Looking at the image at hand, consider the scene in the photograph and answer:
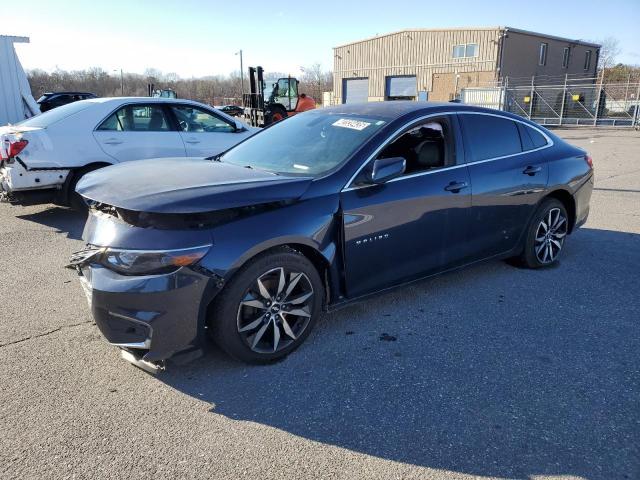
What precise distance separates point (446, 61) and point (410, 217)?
38774 mm

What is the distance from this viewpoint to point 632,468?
2.34 metres

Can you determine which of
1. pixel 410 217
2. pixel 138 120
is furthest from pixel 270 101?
pixel 410 217

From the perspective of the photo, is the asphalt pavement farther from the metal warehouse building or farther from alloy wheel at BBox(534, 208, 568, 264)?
the metal warehouse building

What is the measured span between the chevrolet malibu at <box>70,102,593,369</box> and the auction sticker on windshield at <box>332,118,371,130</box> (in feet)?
0.05

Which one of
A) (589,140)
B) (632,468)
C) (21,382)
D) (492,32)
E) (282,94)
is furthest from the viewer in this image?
(492,32)

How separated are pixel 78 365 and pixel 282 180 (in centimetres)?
181

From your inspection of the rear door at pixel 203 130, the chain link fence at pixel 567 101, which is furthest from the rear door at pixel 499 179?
the chain link fence at pixel 567 101

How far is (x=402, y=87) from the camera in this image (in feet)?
138

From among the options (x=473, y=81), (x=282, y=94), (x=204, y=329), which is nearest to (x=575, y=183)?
(x=204, y=329)

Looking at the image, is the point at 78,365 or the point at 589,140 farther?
the point at 589,140

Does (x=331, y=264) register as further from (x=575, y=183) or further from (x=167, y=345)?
(x=575, y=183)

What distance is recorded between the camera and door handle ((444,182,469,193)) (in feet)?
13.0

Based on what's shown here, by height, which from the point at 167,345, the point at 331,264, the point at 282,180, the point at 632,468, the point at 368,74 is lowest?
the point at 632,468

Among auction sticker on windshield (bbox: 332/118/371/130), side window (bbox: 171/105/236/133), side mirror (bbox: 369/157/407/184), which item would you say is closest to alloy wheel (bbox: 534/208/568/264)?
side mirror (bbox: 369/157/407/184)
